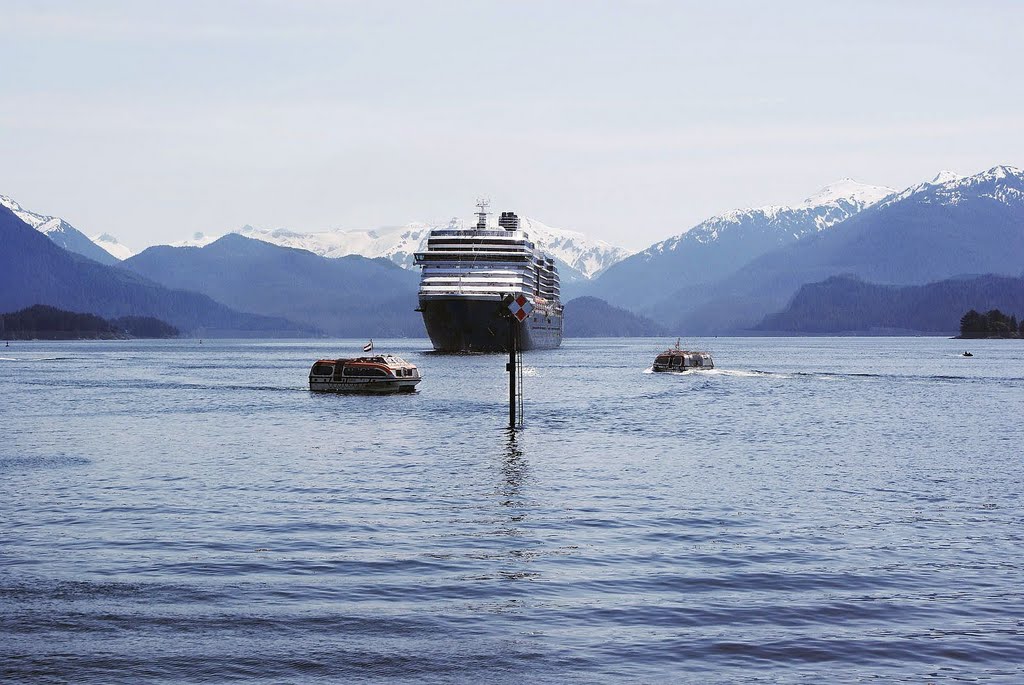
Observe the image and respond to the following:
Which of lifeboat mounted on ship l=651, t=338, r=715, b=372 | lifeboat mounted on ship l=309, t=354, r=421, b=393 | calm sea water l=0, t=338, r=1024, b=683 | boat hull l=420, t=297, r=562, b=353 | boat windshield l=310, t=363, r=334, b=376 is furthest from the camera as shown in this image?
boat hull l=420, t=297, r=562, b=353

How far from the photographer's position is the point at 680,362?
15450 centimetres

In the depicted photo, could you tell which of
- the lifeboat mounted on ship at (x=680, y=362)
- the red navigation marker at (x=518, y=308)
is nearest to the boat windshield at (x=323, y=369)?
the red navigation marker at (x=518, y=308)

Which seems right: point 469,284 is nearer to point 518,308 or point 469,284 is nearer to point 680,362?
point 680,362

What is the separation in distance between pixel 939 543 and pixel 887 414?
51298 millimetres

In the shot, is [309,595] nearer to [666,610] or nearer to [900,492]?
[666,610]

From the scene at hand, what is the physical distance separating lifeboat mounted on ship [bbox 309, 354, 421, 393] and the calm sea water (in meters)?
38.7

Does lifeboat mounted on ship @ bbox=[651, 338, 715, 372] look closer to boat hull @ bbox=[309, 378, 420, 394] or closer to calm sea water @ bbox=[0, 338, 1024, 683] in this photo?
boat hull @ bbox=[309, 378, 420, 394]

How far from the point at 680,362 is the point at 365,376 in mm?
61516

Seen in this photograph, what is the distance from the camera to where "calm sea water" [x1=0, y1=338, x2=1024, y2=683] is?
18.6 m

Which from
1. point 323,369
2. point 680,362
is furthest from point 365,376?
point 680,362

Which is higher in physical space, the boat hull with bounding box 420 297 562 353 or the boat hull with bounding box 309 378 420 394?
the boat hull with bounding box 420 297 562 353

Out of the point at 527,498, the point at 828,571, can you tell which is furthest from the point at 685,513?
the point at 828,571

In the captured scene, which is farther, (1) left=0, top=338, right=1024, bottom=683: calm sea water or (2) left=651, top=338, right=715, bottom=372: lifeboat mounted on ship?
(2) left=651, top=338, right=715, bottom=372: lifeboat mounted on ship

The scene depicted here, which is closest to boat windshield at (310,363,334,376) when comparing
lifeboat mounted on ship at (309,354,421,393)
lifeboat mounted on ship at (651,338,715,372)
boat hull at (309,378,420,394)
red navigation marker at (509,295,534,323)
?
lifeboat mounted on ship at (309,354,421,393)
